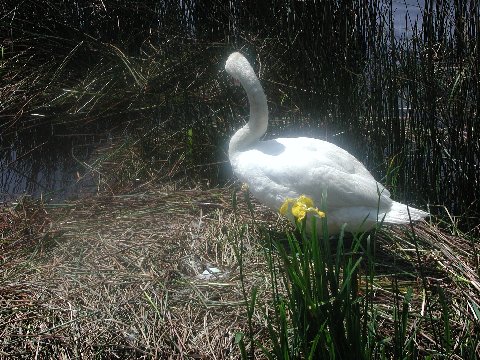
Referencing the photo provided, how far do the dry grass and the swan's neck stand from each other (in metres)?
0.35

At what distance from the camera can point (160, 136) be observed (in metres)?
3.89

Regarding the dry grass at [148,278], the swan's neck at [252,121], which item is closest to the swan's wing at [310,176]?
the swan's neck at [252,121]

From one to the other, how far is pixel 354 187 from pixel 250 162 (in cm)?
46

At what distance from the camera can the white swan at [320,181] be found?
2.43 meters

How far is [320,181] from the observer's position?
2438 millimetres

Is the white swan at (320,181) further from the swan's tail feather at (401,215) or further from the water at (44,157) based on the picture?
the water at (44,157)

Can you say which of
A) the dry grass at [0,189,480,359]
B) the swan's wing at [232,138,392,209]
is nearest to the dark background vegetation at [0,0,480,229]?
the swan's wing at [232,138,392,209]

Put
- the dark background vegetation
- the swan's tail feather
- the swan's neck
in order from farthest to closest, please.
A: the dark background vegetation, the swan's neck, the swan's tail feather

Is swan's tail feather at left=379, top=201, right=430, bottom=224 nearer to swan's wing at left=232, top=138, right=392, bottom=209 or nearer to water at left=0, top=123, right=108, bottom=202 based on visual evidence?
swan's wing at left=232, top=138, right=392, bottom=209

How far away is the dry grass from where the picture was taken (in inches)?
78.2

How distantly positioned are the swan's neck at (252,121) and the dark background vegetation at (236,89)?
682 mm

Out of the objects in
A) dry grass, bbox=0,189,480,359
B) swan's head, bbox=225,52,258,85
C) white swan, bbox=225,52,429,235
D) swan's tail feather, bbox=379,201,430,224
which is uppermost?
swan's head, bbox=225,52,258,85

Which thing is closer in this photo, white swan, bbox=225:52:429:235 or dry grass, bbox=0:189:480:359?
dry grass, bbox=0:189:480:359

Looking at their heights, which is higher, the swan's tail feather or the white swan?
the white swan
